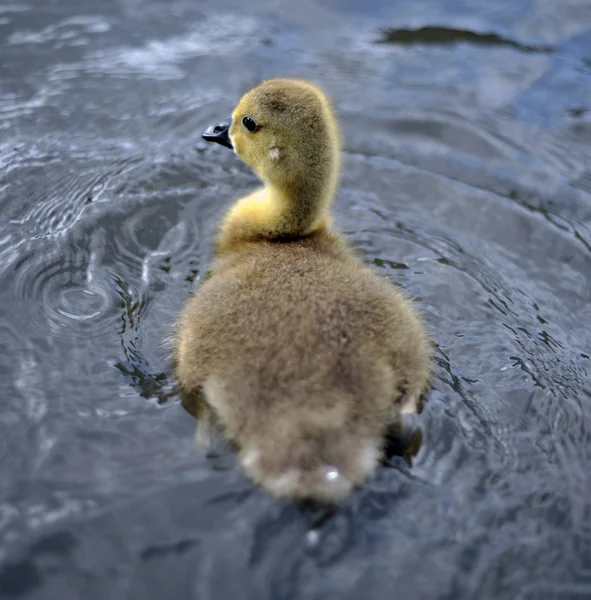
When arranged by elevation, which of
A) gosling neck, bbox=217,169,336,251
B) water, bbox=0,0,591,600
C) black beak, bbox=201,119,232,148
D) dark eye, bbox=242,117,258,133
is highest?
dark eye, bbox=242,117,258,133

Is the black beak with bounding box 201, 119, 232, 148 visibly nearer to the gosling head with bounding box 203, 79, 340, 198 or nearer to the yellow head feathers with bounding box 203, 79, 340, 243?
the yellow head feathers with bounding box 203, 79, 340, 243

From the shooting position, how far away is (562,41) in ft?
21.1

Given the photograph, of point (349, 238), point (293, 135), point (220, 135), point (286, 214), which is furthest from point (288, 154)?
point (349, 238)

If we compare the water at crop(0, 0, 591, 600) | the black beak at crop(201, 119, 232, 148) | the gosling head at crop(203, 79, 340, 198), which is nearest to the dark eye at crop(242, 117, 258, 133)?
the gosling head at crop(203, 79, 340, 198)

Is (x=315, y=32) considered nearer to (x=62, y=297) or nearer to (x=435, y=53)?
(x=435, y=53)

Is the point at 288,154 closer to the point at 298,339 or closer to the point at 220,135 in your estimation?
the point at 220,135

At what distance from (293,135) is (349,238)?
37.6 inches

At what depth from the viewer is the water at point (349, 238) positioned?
2.84 meters

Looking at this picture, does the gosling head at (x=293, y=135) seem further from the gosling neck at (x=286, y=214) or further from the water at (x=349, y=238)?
the water at (x=349, y=238)

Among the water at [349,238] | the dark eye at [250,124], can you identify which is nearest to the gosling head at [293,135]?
the dark eye at [250,124]

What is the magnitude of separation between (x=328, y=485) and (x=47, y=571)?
921mm

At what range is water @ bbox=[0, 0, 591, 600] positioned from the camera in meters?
2.84

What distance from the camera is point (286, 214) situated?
3.98 m

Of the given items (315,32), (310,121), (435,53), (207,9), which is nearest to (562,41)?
(435,53)
